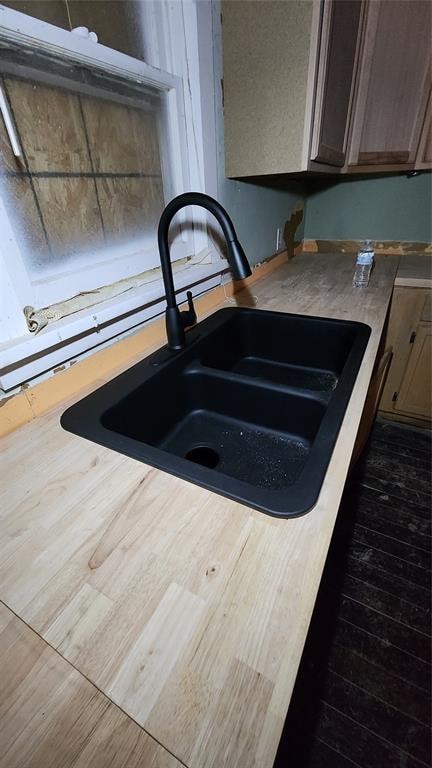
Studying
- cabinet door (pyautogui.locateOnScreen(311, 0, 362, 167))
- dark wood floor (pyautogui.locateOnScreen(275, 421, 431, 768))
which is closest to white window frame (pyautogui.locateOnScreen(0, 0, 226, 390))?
cabinet door (pyautogui.locateOnScreen(311, 0, 362, 167))

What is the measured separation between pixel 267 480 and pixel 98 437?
365mm

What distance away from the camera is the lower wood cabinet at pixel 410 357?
158cm

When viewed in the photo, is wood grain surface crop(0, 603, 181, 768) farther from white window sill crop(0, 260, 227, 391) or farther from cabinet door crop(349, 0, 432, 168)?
cabinet door crop(349, 0, 432, 168)

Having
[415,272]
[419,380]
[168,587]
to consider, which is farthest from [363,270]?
[168,587]

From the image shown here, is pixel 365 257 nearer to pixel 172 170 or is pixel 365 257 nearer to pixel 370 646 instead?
pixel 172 170

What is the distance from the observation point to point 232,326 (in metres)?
1.11

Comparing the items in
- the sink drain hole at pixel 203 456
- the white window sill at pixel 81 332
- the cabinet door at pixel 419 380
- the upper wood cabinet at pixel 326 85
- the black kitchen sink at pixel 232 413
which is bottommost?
the cabinet door at pixel 419 380

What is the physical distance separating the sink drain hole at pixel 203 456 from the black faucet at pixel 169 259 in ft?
0.91

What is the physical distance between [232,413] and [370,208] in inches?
69.5

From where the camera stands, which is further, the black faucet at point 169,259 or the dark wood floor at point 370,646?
the dark wood floor at point 370,646

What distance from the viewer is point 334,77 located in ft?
3.51

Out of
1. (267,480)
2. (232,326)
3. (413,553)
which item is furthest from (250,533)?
(413,553)

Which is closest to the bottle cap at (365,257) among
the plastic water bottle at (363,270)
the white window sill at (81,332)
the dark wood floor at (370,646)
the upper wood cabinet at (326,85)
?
the plastic water bottle at (363,270)

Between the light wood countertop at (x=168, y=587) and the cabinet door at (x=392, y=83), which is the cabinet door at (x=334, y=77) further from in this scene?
the light wood countertop at (x=168, y=587)
